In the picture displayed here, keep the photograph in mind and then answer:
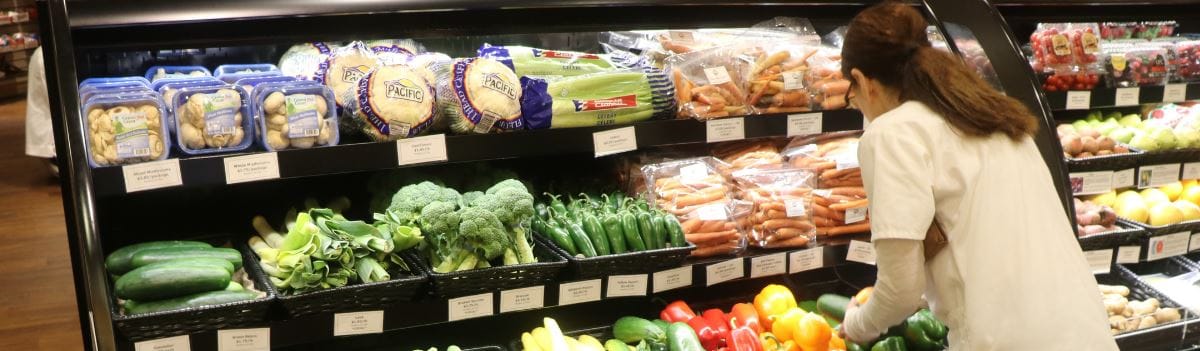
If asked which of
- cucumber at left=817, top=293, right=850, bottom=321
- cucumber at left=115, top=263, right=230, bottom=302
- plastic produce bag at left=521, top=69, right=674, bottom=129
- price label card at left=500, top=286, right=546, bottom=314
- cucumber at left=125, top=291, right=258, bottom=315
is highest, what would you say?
plastic produce bag at left=521, top=69, right=674, bottom=129

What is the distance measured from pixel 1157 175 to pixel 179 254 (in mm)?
3380

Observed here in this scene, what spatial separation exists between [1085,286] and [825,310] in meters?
0.98

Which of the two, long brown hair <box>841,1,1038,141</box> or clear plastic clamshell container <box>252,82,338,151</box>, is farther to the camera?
clear plastic clamshell container <box>252,82,338,151</box>

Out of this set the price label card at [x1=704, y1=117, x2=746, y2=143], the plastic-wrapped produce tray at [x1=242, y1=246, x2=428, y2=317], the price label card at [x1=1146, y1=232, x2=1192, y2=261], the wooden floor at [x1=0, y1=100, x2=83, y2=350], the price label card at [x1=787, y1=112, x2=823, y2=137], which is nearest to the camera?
the plastic-wrapped produce tray at [x1=242, y1=246, x2=428, y2=317]

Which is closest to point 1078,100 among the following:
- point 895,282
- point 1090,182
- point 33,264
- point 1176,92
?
point 1090,182

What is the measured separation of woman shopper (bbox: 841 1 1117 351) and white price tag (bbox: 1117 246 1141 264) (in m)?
1.39

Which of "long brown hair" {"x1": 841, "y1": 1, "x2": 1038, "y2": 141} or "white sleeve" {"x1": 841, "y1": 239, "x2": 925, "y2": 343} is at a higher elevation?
"long brown hair" {"x1": 841, "y1": 1, "x2": 1038, "y2": 141}

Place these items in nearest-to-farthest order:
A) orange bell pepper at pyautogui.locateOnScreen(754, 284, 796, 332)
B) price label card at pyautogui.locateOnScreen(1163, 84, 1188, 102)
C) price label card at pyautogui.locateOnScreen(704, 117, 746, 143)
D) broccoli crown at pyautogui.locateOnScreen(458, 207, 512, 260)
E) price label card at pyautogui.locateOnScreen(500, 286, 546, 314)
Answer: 1. broccoli crown at pyautogui.locateOnScreen(458, 207, 512, 260)
2. price label card at pyautogui.locateOnScreen(500, 286, 546, 314)
3. price label card at pyautogui.locateOnScreen(704, 117, 746, 143)
4. orange bell pepper at pyautogui.locateOnScreen(754, 284, 796, 332)
5. price label card at pyautogui.locateOnScreen(1163, 84, 1188, 102)

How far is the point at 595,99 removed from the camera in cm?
272

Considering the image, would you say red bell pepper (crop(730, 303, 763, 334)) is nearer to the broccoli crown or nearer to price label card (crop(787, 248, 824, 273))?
price label card (crop(787, 248, 824, 273))

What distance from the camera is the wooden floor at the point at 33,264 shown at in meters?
5.19

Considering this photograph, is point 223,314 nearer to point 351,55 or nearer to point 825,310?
point 351,55

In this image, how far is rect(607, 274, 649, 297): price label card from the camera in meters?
2.66

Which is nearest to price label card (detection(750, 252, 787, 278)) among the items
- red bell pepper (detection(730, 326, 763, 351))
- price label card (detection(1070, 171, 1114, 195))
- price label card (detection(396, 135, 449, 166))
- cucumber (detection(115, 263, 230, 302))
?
red bell pepper (detection(730, 326, 763, 351))
